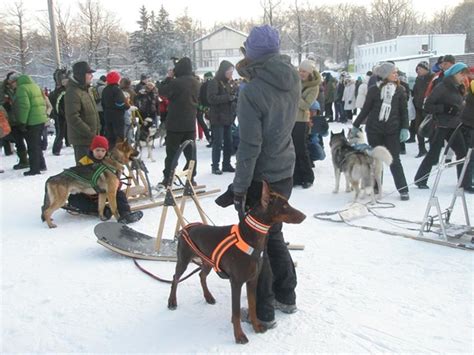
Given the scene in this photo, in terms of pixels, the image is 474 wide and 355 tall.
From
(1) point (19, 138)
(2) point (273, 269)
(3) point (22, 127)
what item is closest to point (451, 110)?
(2) point (273, 269)

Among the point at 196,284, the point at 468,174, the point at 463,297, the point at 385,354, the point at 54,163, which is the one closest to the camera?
the point at 385,354

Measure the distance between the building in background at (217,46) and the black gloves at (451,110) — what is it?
205ft

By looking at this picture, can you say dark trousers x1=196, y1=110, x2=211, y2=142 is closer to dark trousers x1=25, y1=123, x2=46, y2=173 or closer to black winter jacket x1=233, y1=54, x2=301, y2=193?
dark trousers x1=25, y1=123, x2=46, y2=173

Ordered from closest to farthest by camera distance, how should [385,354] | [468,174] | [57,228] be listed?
[385,354] → [57,228] → [468,174]

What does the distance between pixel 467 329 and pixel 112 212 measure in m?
4.22

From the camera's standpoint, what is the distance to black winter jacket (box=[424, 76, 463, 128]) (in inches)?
258

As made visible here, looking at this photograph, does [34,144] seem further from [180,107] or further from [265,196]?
[265,196]

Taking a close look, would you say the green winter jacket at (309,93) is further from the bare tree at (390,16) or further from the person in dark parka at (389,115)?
the bare tree at (390,16)

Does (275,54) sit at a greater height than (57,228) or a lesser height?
greater

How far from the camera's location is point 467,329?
307 cm

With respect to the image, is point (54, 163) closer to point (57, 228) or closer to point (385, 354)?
point (57, 228)

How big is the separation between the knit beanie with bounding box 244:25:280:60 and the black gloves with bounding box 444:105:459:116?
453cm

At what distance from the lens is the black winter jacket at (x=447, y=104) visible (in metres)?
6.56

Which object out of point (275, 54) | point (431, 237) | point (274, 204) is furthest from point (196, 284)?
point (431, 237)
